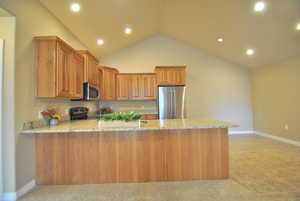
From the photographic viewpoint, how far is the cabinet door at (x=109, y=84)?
496 centimetres

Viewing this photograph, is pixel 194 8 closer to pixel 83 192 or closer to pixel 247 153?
pixel 247 153

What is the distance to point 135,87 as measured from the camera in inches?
208

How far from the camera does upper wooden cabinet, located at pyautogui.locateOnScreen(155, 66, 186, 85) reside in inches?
197

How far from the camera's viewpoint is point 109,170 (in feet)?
8.39

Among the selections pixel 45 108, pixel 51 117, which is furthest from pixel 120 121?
pixel 45 108

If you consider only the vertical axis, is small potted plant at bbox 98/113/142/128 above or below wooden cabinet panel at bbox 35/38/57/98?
below

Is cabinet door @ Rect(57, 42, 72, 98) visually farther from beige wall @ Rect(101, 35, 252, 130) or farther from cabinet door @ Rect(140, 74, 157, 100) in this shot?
beige wall @ Rect(101, 35, 252, 130)

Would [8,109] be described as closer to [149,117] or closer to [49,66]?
[49,66]

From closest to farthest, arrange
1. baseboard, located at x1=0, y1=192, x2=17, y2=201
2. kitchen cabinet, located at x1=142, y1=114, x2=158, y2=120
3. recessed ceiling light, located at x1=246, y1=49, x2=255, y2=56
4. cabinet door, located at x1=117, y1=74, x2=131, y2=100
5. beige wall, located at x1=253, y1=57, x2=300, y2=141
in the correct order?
baseboard, located at x1=0, y1=192, x2=17, y2=201
beige wall, located at x1=253, y1=57, x2=300, y2=141
recessed ceiling light, located at x1=246, y1=49, x2=255, y2=56
kitchen cabinet, located at x1=142, y1=114, x2=158, y2=120
cabinet door, located at x1=117, y1=74, x2=131, y2=100

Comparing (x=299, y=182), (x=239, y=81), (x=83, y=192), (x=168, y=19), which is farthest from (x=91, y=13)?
(x=239, y=81)

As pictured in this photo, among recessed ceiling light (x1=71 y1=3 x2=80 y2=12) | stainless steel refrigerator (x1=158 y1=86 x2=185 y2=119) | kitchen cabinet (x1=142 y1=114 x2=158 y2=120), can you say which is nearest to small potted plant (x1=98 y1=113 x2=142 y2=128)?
recessed ceiling light (x1=71 y1=3 x2=80 y2=12)

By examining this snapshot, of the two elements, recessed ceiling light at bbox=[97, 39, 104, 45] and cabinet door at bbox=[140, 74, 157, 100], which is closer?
recessed ceiling light at bbox=[97, 39, 104, 45]

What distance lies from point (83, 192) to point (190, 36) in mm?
5005

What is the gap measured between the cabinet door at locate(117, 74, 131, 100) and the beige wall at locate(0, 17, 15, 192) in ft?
10.7
